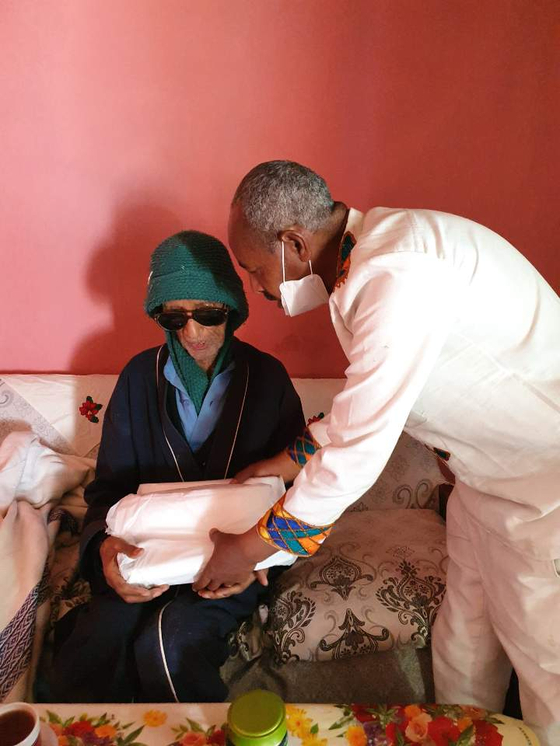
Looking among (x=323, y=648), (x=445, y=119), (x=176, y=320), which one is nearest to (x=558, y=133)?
(x=445, y=119)

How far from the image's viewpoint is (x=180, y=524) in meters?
1.25

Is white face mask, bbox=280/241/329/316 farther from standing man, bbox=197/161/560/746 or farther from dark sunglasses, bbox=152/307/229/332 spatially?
dark sunglasses, bbox=152/307/229/332

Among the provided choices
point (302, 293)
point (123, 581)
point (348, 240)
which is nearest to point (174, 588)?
point (123, 581)

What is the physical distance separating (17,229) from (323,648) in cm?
171

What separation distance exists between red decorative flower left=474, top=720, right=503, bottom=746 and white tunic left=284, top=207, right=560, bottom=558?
32 cm

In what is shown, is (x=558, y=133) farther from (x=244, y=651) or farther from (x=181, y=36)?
(x=244, y=651)

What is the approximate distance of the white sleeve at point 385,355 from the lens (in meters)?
0.84

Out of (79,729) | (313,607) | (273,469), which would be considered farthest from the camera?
(313,607)

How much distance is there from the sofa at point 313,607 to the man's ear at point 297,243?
100 centimetres

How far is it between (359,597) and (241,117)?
1.56m

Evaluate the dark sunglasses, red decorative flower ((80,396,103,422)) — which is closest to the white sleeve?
the dark sunglasses

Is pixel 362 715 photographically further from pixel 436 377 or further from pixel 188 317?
pixel 188 317

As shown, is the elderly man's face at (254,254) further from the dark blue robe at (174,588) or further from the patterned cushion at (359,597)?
the patterned cushion at (359,597)

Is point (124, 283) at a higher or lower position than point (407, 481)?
higher
